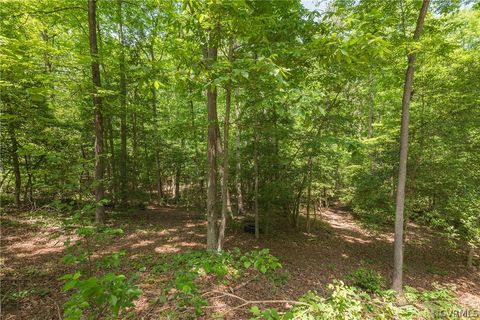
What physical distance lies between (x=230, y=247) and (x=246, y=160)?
3626mm

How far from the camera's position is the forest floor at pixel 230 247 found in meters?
4.29

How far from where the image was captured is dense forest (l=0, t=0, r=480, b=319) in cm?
326

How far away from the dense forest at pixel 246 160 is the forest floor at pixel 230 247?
0.06 m

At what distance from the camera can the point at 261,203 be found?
1030 cm

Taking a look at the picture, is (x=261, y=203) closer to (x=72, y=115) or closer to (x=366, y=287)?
(x=366, y=287)

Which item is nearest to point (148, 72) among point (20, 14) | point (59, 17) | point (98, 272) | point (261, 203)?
point (98, 272)

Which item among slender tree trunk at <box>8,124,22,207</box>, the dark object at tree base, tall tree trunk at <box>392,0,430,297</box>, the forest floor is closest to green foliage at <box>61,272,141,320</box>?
the forest floor

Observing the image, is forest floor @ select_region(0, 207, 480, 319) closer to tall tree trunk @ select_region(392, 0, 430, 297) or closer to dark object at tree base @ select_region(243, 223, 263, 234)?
dark object at tree base @ select_region(243, 223, 263, 234)

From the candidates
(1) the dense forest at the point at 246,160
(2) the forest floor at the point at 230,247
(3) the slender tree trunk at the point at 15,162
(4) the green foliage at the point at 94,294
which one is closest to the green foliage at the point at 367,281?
(1) the dense forest at the point at 246,160

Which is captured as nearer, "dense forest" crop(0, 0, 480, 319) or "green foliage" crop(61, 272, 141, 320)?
"green foliage" crop(61, 272, 141, 320)

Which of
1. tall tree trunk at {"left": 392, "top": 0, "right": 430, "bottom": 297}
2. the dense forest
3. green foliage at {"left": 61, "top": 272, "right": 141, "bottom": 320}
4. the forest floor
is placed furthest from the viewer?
tall tree trunk at {"left": 392, "top": 0, "right": 430, "bottom": 297}

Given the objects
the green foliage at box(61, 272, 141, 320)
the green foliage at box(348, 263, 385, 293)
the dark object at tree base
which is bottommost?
the green foliage at box(348, 263, 385, 293)

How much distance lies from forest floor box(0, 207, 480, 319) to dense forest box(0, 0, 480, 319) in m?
0.06

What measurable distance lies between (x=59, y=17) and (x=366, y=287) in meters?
12.6
